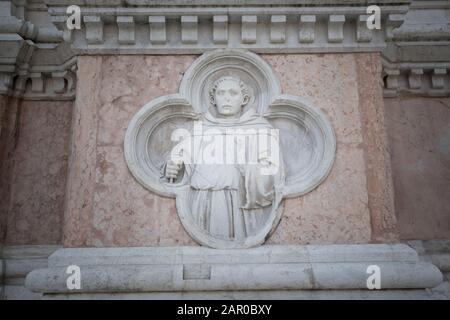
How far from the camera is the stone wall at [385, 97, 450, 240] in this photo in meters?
5.89

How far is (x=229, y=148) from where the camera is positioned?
16.8 feet

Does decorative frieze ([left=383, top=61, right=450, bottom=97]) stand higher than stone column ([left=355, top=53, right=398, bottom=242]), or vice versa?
decorative frieze ([left=383, top=61, right=450, bottom=97])

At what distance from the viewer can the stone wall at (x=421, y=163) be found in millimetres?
5887

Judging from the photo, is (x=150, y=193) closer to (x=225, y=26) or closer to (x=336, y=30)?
(x=225, y=26)

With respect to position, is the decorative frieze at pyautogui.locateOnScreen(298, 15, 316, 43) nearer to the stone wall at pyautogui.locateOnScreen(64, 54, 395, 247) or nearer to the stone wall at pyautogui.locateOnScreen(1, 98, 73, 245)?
the stone wall at pyautogui.locateOnScreen(64, 54, 395, 247)

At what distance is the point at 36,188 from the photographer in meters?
5.98

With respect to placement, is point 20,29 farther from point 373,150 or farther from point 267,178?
point 373,150

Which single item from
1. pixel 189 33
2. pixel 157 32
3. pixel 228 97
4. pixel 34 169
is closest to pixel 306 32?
pixel 228 97

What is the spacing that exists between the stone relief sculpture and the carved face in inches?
0.4

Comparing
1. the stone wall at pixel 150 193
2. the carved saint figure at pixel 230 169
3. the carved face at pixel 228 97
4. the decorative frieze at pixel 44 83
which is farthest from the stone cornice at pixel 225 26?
the decorative frieze at pixel 44 83

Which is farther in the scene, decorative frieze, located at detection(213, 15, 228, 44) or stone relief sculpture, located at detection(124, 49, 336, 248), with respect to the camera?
decorative frieze, located at detection(213, 15, 228, 44)

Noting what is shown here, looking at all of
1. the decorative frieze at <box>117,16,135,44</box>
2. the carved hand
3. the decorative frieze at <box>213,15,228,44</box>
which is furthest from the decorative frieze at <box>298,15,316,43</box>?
the carved hand

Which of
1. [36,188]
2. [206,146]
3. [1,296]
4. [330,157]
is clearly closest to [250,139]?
[206,146]

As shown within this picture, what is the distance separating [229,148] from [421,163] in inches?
101
